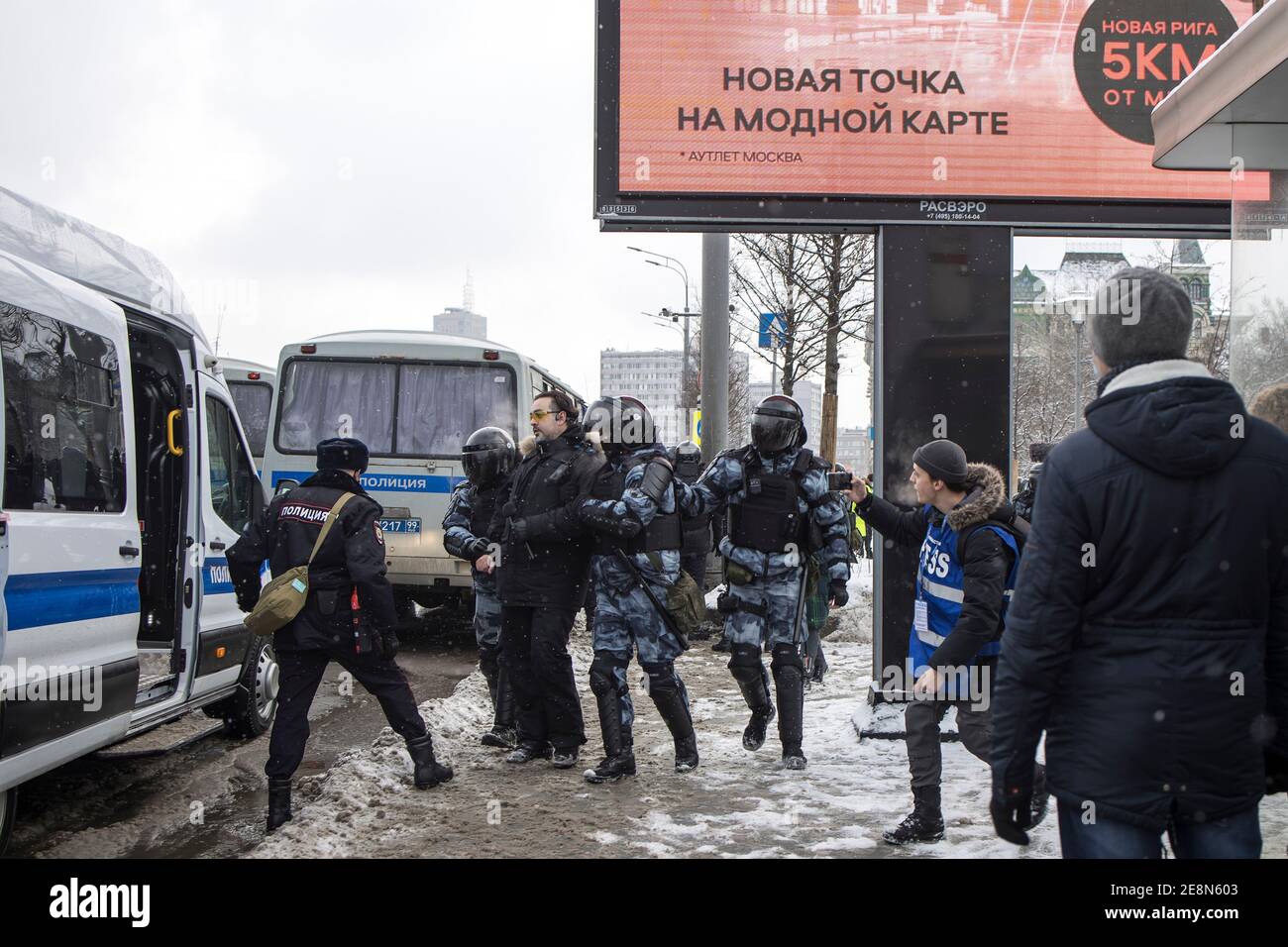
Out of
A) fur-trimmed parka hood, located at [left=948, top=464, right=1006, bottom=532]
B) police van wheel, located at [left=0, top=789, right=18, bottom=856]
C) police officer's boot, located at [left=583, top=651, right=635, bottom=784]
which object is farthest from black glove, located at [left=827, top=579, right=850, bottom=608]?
police van wheel, located at [left=0, top=789, right=18, bottom=856]

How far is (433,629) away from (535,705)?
6.72 meters

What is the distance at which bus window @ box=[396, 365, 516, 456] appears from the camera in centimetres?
1091

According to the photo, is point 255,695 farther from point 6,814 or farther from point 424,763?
point 6,814

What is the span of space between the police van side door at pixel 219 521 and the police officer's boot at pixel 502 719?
152 cm

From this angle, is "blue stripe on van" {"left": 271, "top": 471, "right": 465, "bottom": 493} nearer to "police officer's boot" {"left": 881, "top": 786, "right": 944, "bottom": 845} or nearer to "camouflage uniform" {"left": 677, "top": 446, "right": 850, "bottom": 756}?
"camouflage uniform" {"left": 677, "top": 446, "right": 850, "bottom": 756}

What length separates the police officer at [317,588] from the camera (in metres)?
4.93

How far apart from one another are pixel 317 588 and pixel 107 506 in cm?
98

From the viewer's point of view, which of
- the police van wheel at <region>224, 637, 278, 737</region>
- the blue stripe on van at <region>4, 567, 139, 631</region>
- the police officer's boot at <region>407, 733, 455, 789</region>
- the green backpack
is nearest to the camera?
the blue stripe on van at <region>4, 567, 139, 631</region>

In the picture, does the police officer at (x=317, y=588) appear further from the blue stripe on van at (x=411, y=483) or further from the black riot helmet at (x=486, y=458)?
the blue stripe on van at (x=411, y=483)

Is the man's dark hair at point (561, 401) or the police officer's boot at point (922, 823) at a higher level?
the man's dark hair at point (561, 401)

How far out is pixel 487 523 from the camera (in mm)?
6574

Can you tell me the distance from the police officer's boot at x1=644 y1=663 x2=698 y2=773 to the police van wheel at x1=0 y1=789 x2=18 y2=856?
9.49 ft

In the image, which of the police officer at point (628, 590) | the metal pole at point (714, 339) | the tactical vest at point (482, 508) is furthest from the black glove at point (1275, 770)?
the metal pole at point (714, 339)
